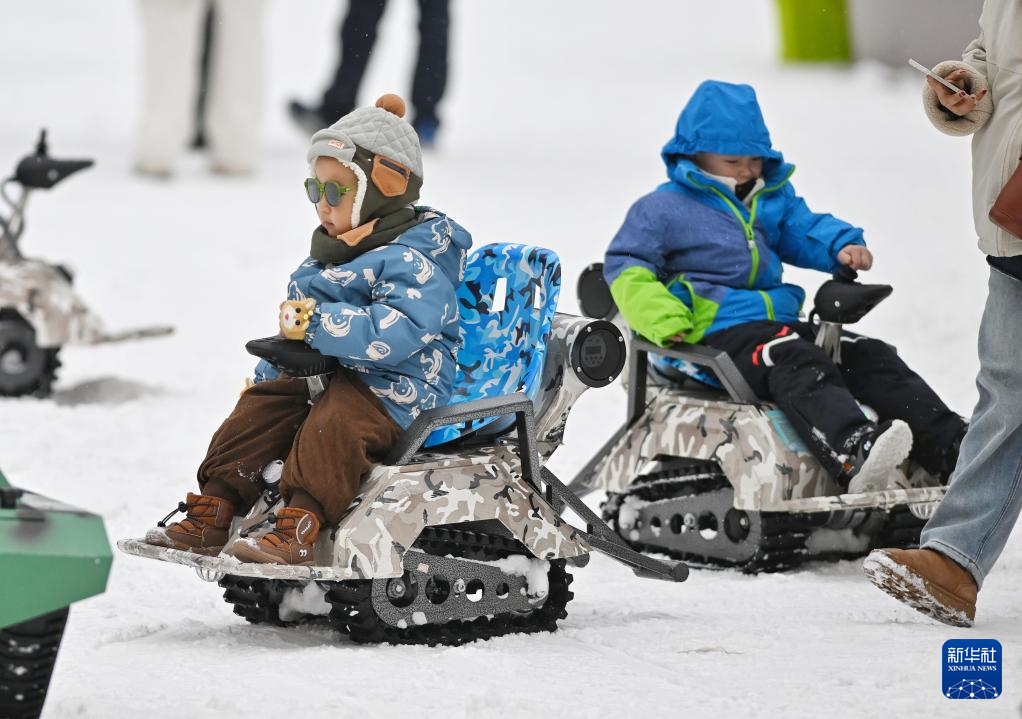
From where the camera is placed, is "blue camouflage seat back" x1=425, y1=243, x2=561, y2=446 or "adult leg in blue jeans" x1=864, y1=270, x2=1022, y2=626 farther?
"blue camouflage seat back" x1=425, y1=243, x2=561, y2=446

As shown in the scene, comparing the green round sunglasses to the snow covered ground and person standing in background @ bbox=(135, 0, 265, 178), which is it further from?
person standing in background @ bbox=(135, 0, 265, 178)

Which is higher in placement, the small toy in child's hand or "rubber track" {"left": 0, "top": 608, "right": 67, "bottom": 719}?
the small toy in child's hand

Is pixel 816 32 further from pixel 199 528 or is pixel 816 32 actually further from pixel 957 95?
pixel 199 528

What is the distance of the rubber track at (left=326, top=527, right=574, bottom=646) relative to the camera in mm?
3963

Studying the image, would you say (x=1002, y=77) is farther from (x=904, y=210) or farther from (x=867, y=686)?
(x=904, y=210)

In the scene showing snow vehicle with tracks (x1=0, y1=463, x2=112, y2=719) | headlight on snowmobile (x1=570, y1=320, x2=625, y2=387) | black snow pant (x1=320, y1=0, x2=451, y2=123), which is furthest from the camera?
black snow pant (x1=320, y1=0, x2=451, y2=123)

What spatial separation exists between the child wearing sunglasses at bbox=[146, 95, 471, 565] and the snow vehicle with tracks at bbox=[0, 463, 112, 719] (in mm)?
805

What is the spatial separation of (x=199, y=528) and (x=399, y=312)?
739 millimetres

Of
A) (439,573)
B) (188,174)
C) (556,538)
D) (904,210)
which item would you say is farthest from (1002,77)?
(188,174)

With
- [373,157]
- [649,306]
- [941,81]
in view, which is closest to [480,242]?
[649,306]

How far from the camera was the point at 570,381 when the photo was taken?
4.43 m

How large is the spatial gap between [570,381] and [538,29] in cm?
1558

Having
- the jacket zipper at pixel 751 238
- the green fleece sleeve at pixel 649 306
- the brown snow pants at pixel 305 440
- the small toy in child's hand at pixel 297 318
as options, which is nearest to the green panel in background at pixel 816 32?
the jacket zipper at pixel 751 238

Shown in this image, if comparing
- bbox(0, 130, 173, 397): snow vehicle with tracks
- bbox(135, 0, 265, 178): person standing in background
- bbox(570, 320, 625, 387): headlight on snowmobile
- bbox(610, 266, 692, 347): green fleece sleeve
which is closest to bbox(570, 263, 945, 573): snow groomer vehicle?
bbox(610, 266, 692, 347): green fleece sleeve
